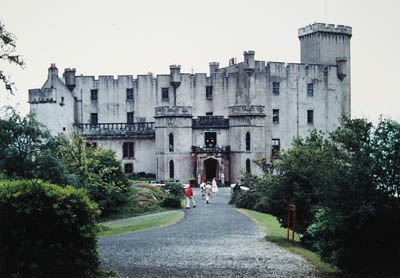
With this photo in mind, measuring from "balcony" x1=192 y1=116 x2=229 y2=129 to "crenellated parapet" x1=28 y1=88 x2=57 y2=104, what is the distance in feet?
49.2

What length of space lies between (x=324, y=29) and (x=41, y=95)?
3227 centimetres

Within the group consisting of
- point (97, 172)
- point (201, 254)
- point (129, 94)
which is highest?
point (129, 94)

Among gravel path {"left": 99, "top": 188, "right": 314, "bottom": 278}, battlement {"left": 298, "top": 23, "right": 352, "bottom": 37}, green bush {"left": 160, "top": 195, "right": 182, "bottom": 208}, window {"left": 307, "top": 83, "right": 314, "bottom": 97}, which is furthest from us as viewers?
battlement {"left": 298, "top": 23, "right": 352, "bottom": 37}

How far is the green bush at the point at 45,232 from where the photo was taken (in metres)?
12.8

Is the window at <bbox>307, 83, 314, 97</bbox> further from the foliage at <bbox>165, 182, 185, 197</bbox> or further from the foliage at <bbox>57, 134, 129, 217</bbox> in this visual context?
the foliage at <bbox>57, 134, 129, 217</bbox>

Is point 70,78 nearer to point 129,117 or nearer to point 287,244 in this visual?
point 129,117

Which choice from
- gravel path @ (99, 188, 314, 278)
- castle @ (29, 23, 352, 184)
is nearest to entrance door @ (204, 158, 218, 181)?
castle @ (29, 23, 352, 184)

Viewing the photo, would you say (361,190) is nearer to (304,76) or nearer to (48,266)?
(48,266)

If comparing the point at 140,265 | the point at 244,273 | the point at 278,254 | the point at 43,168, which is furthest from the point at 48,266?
the point at 43,168

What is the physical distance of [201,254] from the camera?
56.5ft

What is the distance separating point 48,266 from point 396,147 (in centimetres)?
928

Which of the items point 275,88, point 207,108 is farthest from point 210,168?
point 275,88

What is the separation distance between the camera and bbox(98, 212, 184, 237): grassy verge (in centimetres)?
2381

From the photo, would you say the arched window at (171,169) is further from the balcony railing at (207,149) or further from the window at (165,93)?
the window at (165,93)
